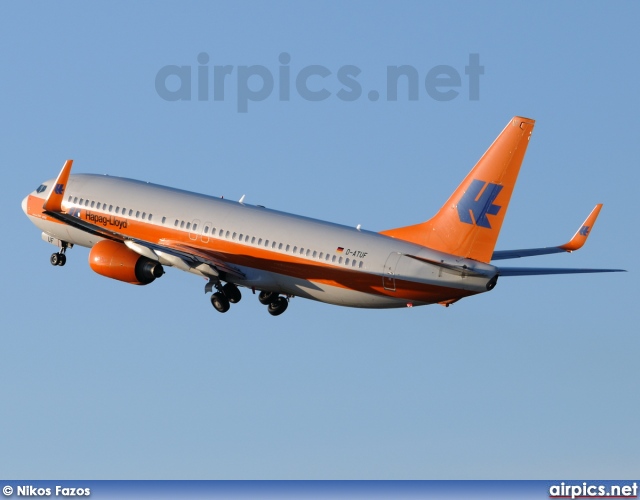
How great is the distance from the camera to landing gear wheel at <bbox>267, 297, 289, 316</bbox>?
271ft

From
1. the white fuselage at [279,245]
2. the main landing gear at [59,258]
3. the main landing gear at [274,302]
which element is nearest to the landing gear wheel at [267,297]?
the main landing gear at [274,302]

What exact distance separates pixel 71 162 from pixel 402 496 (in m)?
22.2

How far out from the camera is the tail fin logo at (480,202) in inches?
2869

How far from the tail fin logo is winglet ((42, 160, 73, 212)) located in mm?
19006

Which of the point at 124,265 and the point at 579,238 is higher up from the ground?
the point at 579,238

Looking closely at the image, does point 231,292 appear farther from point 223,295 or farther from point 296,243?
point 296,243

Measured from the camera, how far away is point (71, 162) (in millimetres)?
77875

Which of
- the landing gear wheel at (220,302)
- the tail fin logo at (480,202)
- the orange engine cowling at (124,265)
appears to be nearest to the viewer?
the tail fin logo at (480,202)

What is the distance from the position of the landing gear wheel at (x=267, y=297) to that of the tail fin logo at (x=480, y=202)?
511 inches

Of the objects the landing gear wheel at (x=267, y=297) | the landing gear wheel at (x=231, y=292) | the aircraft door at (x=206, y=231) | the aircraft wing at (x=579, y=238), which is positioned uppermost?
the aircraft wing at (x=579, y=238)

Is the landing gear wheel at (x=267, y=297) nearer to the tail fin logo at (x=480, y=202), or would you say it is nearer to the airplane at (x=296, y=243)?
the airplane at (x=296, y=243)

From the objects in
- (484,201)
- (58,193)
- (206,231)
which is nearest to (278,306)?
(206,231)

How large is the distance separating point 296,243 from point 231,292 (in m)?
5.06

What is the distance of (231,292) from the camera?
81188 mm
